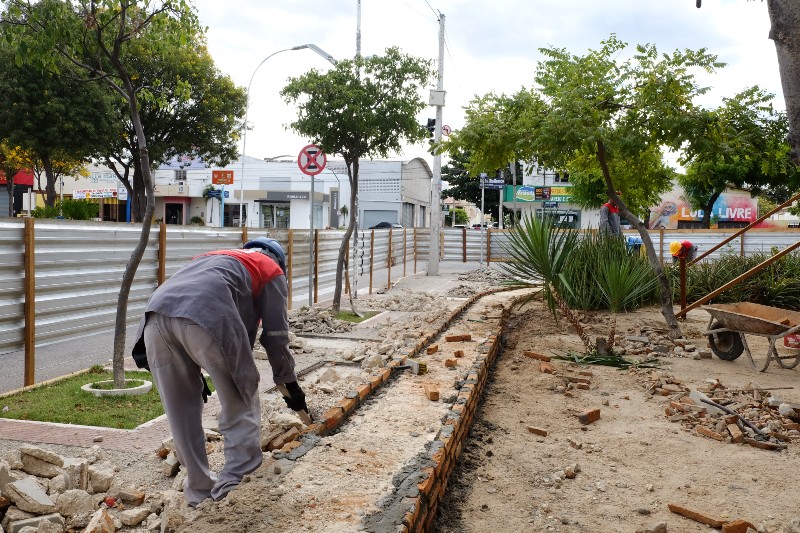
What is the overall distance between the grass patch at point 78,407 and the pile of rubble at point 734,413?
423 cm

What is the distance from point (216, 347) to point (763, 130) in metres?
8.32

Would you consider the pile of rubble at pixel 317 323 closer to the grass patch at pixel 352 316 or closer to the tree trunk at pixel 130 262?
Result: the grass patch at pixel 352 316

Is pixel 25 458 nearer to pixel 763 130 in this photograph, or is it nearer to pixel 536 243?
pixel 536 243

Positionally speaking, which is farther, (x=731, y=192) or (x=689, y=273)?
(x=731, y=192)

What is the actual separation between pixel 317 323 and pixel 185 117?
2184 cm

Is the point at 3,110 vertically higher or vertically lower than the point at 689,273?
higher

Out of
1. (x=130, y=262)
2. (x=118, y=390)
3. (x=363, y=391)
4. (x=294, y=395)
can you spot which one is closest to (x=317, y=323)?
(x=130, y=262)

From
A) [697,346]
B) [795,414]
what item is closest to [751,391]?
[795,414]

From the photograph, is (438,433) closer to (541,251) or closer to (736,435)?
(736,435)

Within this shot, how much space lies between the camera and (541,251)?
9875 mm

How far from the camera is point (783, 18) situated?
4.42m

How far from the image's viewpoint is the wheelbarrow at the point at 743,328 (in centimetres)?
802

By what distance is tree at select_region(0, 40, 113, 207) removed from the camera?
2611 centimetres

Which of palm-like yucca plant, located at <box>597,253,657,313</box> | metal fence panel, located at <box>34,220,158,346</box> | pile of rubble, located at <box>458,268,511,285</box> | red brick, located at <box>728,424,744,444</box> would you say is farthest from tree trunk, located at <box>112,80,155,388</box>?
pile of rubble, located at <box>458,268,511,285</box>
